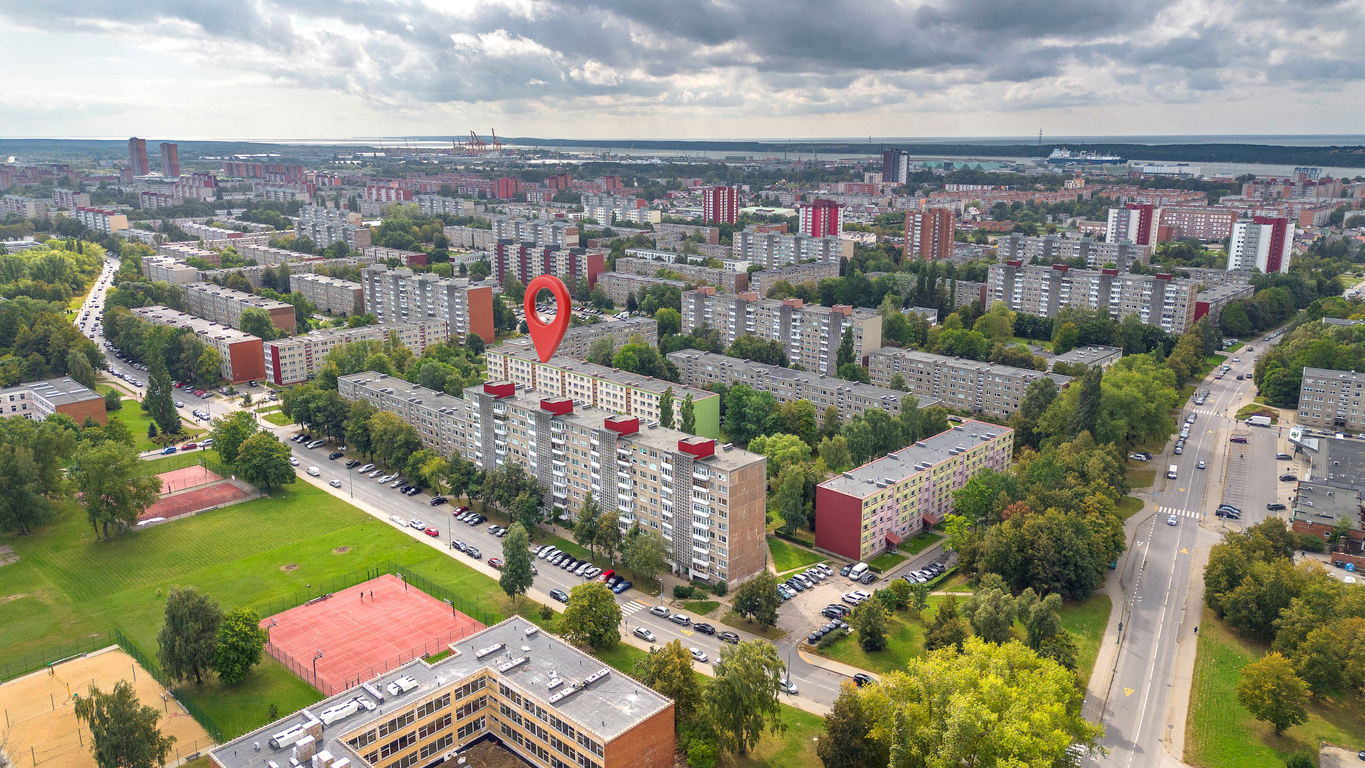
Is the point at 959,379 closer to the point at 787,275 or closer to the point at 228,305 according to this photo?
the point at 787,275

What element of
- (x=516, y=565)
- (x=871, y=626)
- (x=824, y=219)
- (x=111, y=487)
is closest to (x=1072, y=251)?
(x=824, y=219)

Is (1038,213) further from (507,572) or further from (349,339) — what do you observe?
(507,572)

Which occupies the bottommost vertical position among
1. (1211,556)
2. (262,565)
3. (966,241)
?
(262,565)

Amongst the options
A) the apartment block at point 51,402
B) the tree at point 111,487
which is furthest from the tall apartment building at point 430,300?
the tree at point 111,487

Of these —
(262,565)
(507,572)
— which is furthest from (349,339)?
(507,572)

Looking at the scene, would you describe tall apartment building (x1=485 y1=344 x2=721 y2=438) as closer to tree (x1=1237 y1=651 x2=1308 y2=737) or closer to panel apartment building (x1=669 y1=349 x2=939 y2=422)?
panel apartment building (x1=669 y1=349 x2=939 y2=422)

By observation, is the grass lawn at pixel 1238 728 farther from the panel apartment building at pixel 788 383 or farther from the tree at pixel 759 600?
the panel apartment building at pixel 788 383
